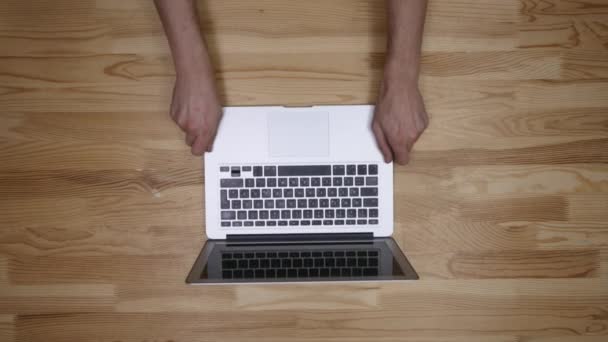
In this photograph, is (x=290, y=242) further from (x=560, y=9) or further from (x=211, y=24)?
(x=560, y=9)

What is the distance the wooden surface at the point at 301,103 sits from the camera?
900 mm

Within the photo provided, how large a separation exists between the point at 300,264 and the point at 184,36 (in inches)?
17.9

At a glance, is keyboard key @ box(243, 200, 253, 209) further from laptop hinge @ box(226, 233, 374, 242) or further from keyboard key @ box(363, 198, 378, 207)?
keyboard key @ box(363, 198, 378, 207)

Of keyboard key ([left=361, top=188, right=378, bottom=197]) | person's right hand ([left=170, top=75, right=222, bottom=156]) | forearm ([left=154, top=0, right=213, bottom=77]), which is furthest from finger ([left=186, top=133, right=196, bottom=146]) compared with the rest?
keyboard key ([left=361, top=188, right=378, bottom=197])

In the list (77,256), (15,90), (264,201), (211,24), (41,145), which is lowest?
(77,256)

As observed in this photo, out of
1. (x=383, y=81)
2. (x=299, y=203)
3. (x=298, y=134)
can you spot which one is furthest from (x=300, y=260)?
(x=383, y=81)

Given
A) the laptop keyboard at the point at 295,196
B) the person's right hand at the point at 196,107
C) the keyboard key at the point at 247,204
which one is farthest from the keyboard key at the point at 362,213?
the person's right hand at the point at 196,107

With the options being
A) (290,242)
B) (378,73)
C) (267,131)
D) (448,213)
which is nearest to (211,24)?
(267,131)

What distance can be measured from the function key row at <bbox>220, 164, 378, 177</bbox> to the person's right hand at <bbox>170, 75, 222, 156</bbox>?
0.09 meters

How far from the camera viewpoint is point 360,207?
0.87 m

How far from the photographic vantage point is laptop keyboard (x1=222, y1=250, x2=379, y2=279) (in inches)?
30.3

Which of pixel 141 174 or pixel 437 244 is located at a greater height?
pixel 141 174

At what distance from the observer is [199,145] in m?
0.85

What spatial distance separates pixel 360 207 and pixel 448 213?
19 cm
